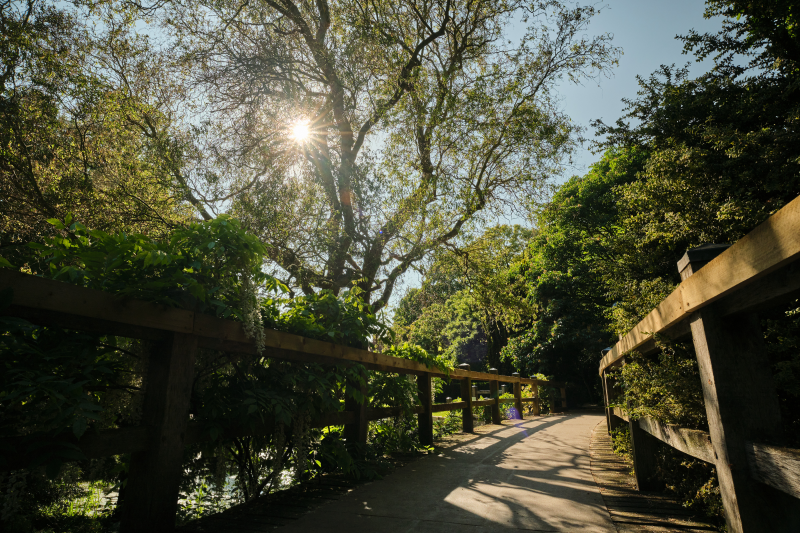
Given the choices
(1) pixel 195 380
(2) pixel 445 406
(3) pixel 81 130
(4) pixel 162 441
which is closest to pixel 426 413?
(2) pixel 445 406

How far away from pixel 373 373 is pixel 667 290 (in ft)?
9.79

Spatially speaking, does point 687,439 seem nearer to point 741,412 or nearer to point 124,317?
point 741,412

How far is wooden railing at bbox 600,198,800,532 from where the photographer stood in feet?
4.77

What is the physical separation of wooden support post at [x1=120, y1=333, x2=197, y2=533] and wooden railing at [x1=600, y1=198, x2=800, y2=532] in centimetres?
253

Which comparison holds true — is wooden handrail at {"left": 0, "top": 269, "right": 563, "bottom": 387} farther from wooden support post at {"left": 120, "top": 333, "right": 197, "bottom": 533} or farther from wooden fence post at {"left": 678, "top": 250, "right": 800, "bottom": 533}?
wooden fence post at {"left": 678, "top": 250, "right": 800, "bottom": 533}

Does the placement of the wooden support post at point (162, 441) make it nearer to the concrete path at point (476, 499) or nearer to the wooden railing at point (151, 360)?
the wooden railing at point (151, 360)

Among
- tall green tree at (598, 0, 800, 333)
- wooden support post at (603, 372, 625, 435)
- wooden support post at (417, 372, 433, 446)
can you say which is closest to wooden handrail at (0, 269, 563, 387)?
tall green tree at (598, 0, 800, 333)

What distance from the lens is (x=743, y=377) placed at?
178 cm

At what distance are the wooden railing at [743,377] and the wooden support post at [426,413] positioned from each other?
162 inches

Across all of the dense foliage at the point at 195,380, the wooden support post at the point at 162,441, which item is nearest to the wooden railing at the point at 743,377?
the dense foliage at the point at 195,380

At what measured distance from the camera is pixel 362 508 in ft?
9.84

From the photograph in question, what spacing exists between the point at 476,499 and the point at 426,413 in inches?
110

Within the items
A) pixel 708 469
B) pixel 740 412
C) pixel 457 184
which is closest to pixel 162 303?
pixel 740 412

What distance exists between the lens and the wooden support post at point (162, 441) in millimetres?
2162
